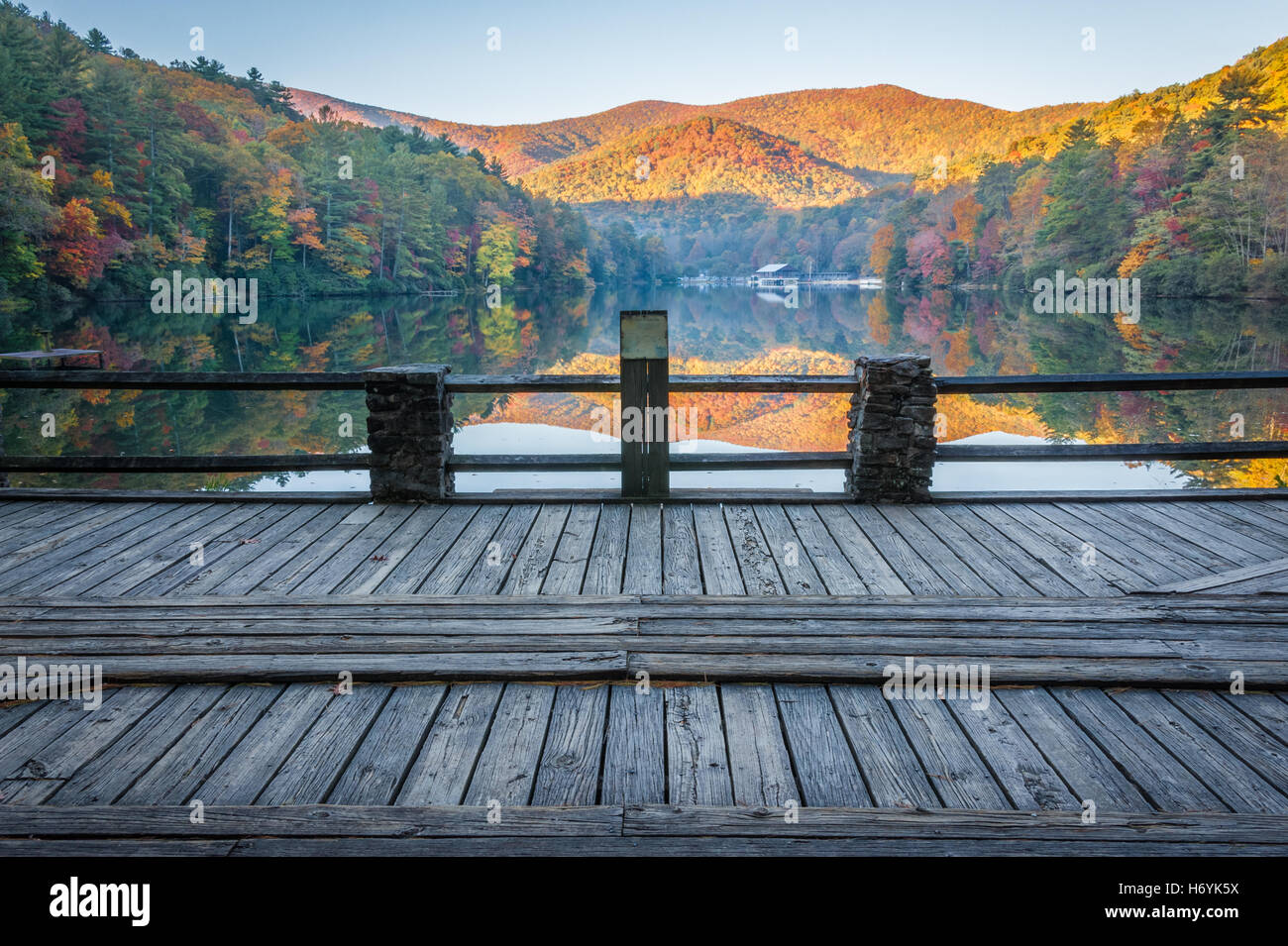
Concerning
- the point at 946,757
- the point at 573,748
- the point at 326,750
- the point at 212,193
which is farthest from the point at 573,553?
the point at 212,193

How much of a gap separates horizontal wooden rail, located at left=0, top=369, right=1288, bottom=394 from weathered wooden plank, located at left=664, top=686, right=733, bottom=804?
2.89 m

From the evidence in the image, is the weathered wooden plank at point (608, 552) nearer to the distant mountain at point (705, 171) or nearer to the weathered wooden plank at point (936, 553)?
the weathered wooden plank at point (936, 553)

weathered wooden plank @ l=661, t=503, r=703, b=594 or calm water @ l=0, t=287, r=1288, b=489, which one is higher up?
calm water @ l=0, t=287, r=1288, b=489

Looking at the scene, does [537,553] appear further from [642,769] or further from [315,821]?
[315,821]

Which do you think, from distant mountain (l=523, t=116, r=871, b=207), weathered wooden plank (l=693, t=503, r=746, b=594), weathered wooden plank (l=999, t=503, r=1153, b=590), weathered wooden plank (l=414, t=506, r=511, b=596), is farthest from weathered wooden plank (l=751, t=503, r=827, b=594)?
distant mountain (l=523, t=116, r=871, b=207)

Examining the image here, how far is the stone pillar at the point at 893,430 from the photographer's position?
537 centimetres

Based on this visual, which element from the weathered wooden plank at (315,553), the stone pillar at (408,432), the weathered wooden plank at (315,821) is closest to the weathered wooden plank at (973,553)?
the weathered wooden plank at (315,821)

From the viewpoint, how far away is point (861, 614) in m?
3.56

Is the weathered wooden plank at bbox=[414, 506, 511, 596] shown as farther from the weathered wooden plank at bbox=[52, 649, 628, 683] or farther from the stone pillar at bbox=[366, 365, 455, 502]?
the weathered wooden plank at bbox=[52, 649, 628, 683]

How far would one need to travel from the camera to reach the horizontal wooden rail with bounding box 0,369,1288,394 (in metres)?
5.49

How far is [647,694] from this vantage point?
2.99 m

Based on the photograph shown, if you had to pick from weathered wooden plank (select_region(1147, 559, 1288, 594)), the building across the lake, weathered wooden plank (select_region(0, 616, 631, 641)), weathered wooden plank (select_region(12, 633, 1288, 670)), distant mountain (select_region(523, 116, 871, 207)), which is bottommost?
weathered wooden plank (select_region(12, 633, 1288, 670))

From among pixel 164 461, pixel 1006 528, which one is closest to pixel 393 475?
pixel 164 461
